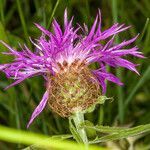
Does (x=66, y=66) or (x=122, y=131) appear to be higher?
(x=66, y=66)

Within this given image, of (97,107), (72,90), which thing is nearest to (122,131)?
(72,90)

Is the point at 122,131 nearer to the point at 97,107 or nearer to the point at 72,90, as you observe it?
the point at 72,90

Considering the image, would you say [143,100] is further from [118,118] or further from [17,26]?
[17,26]

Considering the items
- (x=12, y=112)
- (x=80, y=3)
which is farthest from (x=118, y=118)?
(x=80, y=3)

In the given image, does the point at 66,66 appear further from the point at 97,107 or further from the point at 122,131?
the point at 97,107

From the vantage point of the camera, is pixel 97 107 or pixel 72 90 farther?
pixel 97 107

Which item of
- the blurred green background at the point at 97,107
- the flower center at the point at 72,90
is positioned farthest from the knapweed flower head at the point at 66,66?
the blurred green background at the point at 97,107

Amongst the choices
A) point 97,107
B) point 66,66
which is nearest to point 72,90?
point 66,66

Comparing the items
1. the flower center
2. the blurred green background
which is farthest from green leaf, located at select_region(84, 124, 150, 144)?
the blurred green background

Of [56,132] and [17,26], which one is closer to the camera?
[56,132]
